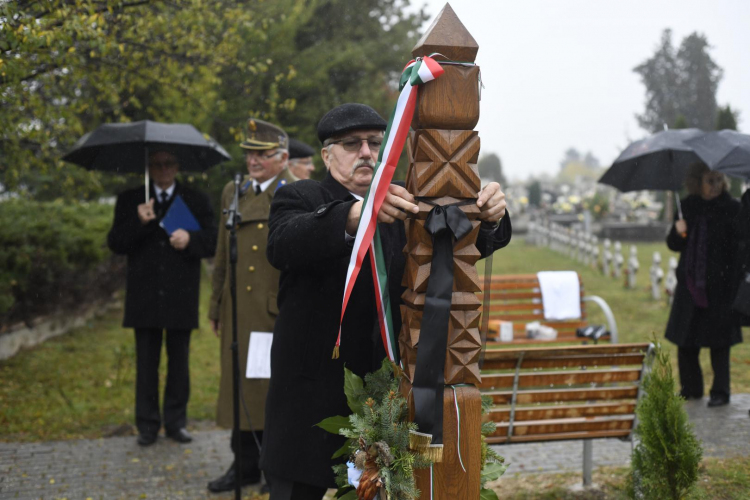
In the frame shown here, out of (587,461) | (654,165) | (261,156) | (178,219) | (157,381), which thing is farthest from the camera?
(654,165)

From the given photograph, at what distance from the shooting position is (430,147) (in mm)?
2545

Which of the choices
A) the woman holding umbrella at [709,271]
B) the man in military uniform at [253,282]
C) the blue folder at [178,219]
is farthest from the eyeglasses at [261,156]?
the woman holding umbrella at [709,271]

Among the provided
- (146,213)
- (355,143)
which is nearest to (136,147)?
(146,213)

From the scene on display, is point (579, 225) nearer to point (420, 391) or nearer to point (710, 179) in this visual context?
point (710, 179)

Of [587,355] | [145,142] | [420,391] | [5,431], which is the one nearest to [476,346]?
[420,391]

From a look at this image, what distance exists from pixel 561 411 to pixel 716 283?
11.6 ft

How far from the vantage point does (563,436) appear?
15.8ft

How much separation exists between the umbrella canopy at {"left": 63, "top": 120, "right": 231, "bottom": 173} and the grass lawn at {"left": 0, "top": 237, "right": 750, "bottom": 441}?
2.37 meters

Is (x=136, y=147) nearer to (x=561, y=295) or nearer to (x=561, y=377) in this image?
(x=561, y=377)

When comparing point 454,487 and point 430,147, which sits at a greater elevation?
point 430,147

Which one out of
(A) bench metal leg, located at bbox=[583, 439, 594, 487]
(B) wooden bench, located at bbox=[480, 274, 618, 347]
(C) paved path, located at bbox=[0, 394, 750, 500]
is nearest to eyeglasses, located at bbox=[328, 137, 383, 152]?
(A) bench metal leg, located at bbox=[583, 439, 594, 487]

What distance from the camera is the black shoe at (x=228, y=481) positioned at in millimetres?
5535

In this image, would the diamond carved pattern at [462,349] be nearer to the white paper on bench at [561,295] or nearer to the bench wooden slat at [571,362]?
the bench wooden slat at [571,362]

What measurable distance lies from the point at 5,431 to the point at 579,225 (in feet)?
86.3
